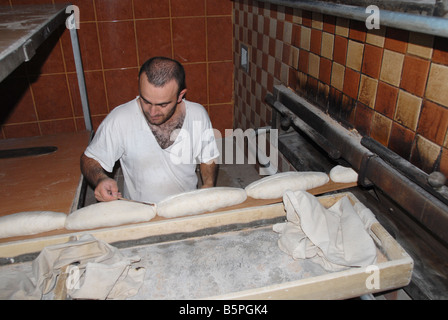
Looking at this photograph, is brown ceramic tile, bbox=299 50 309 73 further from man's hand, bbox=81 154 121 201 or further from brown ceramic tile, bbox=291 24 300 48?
man's hand, bbox=81 154 121 201

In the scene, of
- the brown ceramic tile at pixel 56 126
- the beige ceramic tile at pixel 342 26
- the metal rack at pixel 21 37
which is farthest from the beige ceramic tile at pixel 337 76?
the brown ceramic tile at pixel 56 126

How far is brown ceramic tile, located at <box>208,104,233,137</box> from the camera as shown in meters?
3.17

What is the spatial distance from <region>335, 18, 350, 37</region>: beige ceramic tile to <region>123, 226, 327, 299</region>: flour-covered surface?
2.64 feet

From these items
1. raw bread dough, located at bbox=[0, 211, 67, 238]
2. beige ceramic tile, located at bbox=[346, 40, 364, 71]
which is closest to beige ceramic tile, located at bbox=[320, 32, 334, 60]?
beige ceramic tile, located at bbox=[346, 40, 364, 71]

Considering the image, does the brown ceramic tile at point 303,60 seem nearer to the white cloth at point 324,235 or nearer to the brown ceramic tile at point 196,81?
the white cloth at point 324,235

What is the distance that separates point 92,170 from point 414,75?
4.39 ft

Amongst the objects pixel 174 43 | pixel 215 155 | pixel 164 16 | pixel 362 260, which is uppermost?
pixel 164 16

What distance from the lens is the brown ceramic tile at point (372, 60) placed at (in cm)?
114

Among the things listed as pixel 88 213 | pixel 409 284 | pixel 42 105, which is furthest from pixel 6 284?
pixel 42 105

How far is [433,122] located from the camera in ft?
3.16

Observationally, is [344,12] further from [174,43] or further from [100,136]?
[174,43]

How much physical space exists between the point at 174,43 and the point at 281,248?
2.24m

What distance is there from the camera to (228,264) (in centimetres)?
99

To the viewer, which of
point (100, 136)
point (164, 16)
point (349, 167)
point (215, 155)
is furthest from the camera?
point (164, 16)
